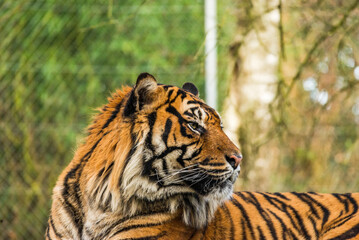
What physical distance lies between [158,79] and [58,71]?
1.27 meters

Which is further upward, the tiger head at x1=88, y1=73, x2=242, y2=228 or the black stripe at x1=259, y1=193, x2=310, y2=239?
the tiger head at x1=88, y1=73, x2=242, y2=228

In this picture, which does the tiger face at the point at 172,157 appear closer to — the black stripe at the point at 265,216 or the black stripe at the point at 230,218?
the black stripe at the point at 230,218

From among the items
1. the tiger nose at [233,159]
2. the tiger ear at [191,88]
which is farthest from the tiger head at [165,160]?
the tiger ear at [191,88]

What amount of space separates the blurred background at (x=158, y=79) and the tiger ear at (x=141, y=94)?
278cm

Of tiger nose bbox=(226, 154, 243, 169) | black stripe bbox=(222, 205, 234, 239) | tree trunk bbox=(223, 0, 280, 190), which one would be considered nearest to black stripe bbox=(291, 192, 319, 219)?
black stripe bbox=(222, 205, 234, 239)

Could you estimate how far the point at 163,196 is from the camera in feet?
9.34

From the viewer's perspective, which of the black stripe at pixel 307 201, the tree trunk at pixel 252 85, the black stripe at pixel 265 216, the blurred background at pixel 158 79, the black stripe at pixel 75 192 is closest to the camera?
the black stripe at pixel 75 192

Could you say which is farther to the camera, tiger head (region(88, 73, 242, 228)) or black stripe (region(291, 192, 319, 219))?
black stripe (region(291, 192, 319, 219))

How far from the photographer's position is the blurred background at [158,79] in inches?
241

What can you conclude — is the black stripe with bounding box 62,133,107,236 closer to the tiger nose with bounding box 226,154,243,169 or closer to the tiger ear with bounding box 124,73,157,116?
the tiger ear with bounding box 124,73,157,116

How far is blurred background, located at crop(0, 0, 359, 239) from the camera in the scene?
611 cm

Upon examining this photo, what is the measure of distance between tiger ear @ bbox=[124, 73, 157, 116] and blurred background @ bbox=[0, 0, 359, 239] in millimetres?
2782

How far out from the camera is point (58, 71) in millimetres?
6531

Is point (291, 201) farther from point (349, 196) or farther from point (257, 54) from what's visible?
point (257, 54)
